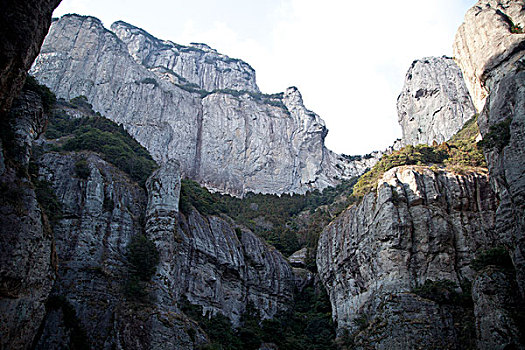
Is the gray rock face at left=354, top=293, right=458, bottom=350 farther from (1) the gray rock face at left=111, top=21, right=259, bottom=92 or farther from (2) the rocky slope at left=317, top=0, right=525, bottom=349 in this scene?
(1) the gray rock face at left=111, top=21, right=259, bottom=92

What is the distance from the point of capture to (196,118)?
84375 millimetres

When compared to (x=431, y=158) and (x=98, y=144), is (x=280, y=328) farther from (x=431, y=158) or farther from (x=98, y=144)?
(x=98, y=144)

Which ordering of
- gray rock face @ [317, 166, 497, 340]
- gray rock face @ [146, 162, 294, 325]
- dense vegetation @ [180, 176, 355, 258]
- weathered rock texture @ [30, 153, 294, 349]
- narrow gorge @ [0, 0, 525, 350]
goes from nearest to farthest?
narrow gorge @ [0, 0, 525, 350]
weathered rock texture @ [30, 153, 294, 349]
gray rock face @ [317, 166, 497, 340]
gray rock face @ [146, 162, 294, 325]
dense vegetation @ [180, 176, 355, 258]

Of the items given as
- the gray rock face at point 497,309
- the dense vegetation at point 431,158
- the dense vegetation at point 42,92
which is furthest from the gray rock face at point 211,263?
the gray rock face at point 497,309

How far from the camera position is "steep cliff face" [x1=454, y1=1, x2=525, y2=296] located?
2269 cm

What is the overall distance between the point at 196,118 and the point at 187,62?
2766 centimetres

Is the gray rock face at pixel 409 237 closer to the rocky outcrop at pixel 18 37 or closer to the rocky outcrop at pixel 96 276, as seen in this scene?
the rocky outcrop at pixel 96 276

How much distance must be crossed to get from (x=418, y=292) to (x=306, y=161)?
2264 inches

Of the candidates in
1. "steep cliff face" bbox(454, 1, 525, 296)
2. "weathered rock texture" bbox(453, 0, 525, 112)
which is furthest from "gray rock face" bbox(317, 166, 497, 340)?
"weathered rock texture" bbox(453, 0, 525, 112)

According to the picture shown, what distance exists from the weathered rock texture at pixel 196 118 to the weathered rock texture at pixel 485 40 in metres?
44.9

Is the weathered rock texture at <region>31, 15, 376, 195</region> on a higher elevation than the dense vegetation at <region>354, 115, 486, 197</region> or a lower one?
higher

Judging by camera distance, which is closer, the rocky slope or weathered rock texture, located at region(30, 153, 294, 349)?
the rocky slope

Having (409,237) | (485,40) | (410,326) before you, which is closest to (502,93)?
(485,40)

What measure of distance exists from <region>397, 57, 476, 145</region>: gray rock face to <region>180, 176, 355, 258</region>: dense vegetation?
1631 centimetres
